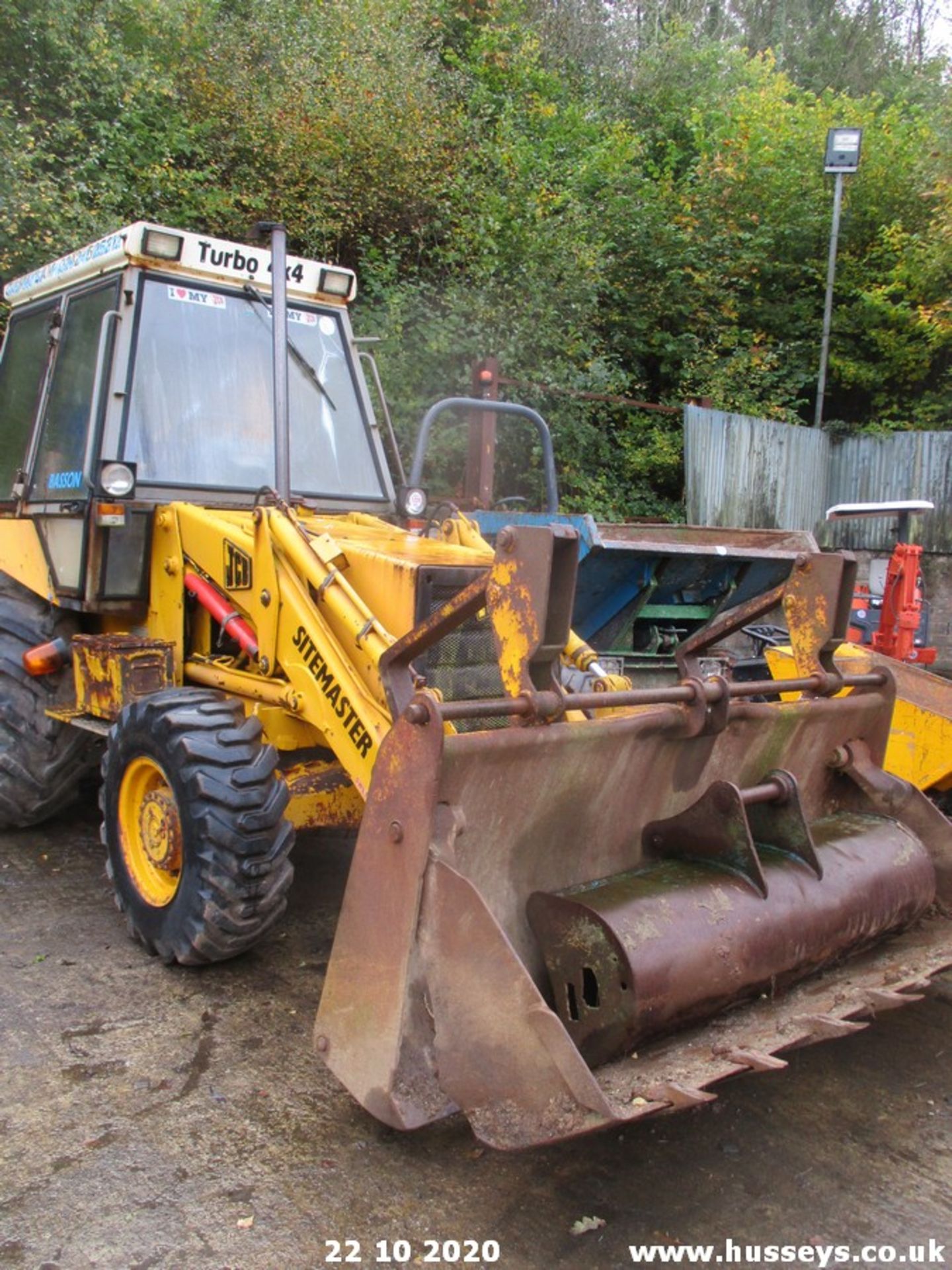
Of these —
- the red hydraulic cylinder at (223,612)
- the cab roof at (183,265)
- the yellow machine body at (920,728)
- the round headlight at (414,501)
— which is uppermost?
the cab roof at (183,265)

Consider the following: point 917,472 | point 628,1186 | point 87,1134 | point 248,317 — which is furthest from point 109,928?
point 917,472

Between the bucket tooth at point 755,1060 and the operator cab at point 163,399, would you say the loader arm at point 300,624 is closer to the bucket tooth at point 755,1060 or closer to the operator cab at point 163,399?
the operator cab at point 163,399

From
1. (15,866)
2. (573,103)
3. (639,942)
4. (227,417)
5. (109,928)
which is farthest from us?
(573,103)

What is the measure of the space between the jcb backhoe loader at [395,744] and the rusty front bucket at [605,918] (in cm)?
1

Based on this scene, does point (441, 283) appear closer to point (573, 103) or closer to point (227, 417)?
point (573, 103)

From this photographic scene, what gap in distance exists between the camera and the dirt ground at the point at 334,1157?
2.47 meters

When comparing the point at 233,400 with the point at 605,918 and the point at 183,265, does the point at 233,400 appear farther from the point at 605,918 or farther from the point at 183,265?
the point at 605,918

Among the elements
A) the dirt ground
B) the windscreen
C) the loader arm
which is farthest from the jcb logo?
the dirt ground

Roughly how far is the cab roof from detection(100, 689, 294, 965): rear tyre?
1960 millimetres

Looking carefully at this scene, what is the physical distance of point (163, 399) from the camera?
4.44 metres

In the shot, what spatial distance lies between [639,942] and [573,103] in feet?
58.7

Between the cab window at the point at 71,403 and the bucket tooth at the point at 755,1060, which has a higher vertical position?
the cab window at the point at 71,403

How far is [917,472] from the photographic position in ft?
46.0

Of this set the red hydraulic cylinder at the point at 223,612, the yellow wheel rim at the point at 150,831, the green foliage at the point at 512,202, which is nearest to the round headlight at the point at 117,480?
the red hydraulic cylinder at the point at 223,612
